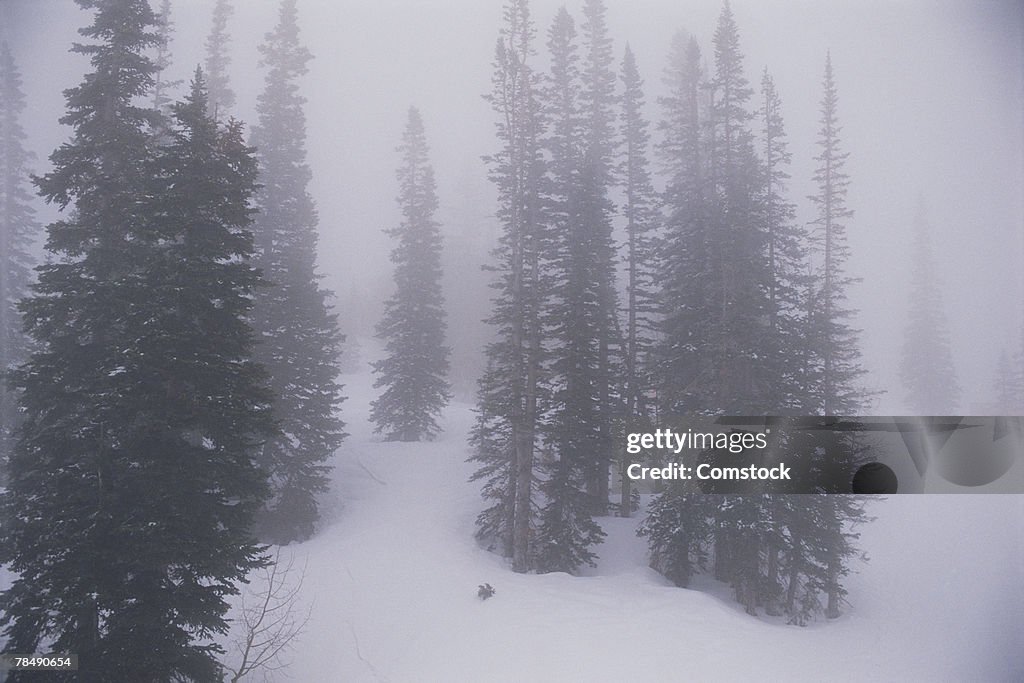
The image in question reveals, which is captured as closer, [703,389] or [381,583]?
[703,389]

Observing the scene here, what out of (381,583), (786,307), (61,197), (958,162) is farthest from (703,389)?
(61,197)

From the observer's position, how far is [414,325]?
837 inches

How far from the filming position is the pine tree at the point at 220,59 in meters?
13.2

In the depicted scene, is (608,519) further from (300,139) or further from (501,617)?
(300,139)

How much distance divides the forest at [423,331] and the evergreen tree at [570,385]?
0.27 feet

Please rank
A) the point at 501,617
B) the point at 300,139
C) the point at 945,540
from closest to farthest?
the point at 945,540
the point at 501,617
the point at 300,139

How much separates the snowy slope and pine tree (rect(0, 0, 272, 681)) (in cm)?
367

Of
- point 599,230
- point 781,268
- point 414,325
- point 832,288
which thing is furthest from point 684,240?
point 414,325

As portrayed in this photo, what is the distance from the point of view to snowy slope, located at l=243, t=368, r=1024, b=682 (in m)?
9.68

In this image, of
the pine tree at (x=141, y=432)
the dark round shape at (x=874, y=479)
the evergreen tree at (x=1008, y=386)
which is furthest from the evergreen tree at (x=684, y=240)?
the pine tree at (x=141, y=432)

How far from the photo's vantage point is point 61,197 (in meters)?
8.54

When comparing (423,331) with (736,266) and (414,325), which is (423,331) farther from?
(736,266)

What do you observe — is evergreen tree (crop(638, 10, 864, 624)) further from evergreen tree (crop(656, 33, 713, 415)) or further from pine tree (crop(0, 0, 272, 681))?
pine tree (crop(0, 0, 272, 681))

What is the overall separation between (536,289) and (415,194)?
920cm
